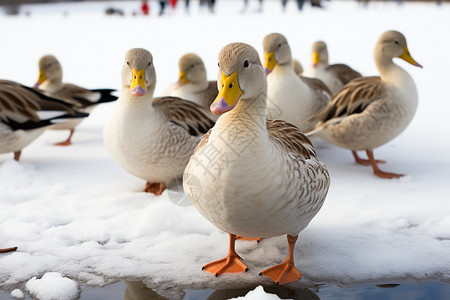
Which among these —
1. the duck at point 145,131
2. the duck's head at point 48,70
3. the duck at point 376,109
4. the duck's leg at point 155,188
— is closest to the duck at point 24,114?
the duck's head at point 48,70

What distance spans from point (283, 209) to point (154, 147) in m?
1.75

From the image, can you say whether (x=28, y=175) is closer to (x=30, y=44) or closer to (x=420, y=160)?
(x=420, y=160)

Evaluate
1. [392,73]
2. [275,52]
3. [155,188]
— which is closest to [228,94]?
[155,188]

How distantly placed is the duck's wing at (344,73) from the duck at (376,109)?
1.67 meters

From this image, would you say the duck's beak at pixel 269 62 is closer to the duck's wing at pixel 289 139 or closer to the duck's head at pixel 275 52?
the duck's head at pixel 275 52

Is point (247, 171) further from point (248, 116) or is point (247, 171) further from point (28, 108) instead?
point (28, 108)

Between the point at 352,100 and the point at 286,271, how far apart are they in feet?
8.41

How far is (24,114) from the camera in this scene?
5.10m

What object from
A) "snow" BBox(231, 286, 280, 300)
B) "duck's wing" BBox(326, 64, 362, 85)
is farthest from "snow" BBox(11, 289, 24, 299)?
"duck's wing" BBox(326, 64, 362, 85)

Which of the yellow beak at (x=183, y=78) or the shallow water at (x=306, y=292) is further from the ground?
the yellow beak at (x=183, y=78)

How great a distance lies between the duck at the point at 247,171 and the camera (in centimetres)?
265

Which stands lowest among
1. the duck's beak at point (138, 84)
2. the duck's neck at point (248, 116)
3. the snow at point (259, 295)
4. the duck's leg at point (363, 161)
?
the duck's leg at point (363, 161)

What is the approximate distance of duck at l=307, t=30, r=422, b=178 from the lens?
4.91 m

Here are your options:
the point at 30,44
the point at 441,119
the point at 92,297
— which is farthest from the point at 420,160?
the point at 30,44
